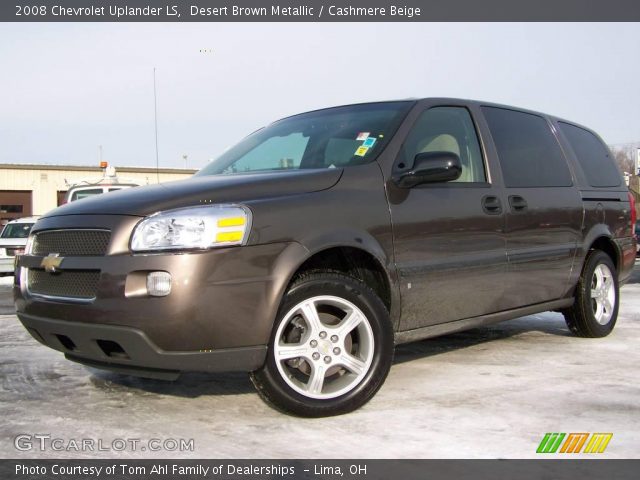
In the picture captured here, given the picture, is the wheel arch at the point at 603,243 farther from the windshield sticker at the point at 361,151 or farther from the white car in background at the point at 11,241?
the white car in background at the point at 11,241

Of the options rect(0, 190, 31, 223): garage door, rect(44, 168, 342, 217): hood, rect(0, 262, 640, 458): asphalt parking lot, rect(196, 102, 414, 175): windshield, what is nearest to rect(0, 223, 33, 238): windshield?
rect(0, 262, 640, 458): asphalt parking lot

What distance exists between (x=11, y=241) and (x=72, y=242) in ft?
42.5

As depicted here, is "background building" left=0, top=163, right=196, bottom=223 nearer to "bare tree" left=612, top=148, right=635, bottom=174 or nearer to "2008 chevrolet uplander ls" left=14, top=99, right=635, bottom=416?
"2008 chevrolet uplander ls" left=14, top=99, right=635, bottom=416

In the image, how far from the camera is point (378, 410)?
11.6 ft

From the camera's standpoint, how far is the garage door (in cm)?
3388

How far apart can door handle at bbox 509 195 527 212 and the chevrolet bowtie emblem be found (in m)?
→ 2.81

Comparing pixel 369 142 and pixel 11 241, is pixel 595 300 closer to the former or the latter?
pixel 369 142

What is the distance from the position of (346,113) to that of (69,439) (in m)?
2.58

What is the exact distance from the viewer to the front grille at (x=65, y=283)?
325cm

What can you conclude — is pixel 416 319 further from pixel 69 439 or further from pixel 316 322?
pixel 69 439

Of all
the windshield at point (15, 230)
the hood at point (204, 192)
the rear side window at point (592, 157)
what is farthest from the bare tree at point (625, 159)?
the hood at point (204, 192)

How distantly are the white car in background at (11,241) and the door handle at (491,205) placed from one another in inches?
479

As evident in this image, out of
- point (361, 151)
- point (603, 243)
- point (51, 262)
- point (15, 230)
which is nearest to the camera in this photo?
point (51, 262)

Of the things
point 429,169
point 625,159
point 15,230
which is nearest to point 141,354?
point 429,169
